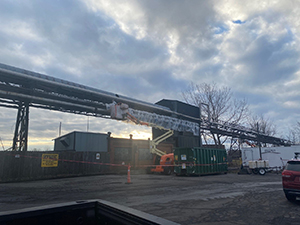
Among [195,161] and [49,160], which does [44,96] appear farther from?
[195,161]

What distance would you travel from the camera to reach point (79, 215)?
255 cm

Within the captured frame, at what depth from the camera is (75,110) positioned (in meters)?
24.1

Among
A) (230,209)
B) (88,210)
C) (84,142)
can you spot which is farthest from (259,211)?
(84,142)

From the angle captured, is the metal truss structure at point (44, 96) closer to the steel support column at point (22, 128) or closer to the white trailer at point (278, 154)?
the steel support column at point (22, 128)

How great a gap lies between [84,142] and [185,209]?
21.5m

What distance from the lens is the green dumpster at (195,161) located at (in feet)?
66.3

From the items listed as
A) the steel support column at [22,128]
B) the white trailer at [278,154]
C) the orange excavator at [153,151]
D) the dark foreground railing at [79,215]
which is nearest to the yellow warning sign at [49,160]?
the steel support column at [22,128]

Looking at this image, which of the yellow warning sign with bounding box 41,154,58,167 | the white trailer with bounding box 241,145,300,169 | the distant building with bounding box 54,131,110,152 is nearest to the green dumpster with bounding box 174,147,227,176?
the white trailer with bounding box 241,145,300,169

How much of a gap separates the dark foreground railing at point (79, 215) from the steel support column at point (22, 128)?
20495mm

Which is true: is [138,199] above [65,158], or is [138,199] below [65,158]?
below

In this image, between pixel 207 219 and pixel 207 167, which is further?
pixel 207 167

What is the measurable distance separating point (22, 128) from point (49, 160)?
3.89 m

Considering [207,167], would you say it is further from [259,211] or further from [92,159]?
[259,211]

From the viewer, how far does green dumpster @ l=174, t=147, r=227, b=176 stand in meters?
20.2
